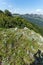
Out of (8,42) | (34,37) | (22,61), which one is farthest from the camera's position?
(34,37)

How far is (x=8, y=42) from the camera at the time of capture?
21.6m

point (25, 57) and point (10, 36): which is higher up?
point (10, 36)

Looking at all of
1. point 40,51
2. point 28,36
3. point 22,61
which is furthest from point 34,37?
point 22,61

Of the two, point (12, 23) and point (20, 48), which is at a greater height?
point (20, 48)

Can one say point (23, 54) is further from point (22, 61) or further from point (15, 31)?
point (15, 31)

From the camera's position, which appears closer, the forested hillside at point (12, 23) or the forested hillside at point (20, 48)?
the forested hillside at point (20, 48)

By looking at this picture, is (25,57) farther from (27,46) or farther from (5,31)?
(5,31)

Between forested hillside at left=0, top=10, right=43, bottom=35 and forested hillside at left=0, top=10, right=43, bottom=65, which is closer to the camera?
forested hillside at left=0, top=10, right=43, bottom=65

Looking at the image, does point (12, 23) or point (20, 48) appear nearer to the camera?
point (20, 48)

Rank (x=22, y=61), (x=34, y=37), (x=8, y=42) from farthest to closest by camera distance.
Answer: (x=34, y=37)
(x=8, y=42)
(x=22, y=61)

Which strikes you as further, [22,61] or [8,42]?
[8,42]

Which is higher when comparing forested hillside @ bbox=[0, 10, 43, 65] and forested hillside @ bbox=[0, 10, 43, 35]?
forested hillside @ bbox=[0, 10, 43, 65]

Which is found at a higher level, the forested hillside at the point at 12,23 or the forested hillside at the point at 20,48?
the forested hillside at the point at 20,48

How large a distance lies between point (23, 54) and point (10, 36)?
3.03 metres
